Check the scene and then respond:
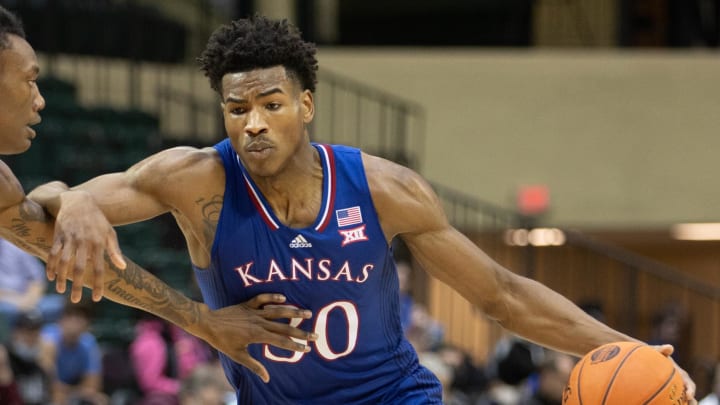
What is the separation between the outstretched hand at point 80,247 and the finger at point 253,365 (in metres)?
0.66

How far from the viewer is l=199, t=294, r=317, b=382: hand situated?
443 cm

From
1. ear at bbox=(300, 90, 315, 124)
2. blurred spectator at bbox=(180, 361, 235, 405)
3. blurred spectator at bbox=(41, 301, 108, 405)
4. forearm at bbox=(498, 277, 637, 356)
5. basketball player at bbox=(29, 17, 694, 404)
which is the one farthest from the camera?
blurred spectator at bbox=(41, 301, 108, 405)

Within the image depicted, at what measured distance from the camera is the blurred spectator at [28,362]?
813 cm

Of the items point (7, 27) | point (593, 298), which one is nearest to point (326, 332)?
point (7, 27)

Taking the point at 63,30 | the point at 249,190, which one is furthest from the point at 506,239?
the point at 249,190

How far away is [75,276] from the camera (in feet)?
12.7

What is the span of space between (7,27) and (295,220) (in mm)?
1145

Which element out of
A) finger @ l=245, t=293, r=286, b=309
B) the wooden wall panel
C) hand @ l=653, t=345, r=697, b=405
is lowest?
the wooden wall panel

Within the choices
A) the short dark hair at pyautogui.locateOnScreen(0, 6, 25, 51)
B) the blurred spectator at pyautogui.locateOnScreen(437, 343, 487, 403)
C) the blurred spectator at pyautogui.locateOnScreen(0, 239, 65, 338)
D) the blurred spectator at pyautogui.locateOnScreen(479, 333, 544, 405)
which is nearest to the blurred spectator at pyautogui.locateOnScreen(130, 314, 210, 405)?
the blurred spectator at pyautogui.locateOnScreen(0, 239, 65, 338)

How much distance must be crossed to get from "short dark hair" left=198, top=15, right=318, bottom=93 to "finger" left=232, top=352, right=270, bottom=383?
910mm

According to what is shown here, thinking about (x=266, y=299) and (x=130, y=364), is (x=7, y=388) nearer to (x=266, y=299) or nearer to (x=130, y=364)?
(x=130, y=364)

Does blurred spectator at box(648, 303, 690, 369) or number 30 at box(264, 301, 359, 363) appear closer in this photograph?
number 30 at box(264, 301, 359, 363)

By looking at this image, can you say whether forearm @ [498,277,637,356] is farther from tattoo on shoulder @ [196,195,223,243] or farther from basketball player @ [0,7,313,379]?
tattoo on shoulder @ [196,195,223,243]

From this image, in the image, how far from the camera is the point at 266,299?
447 centimetres
